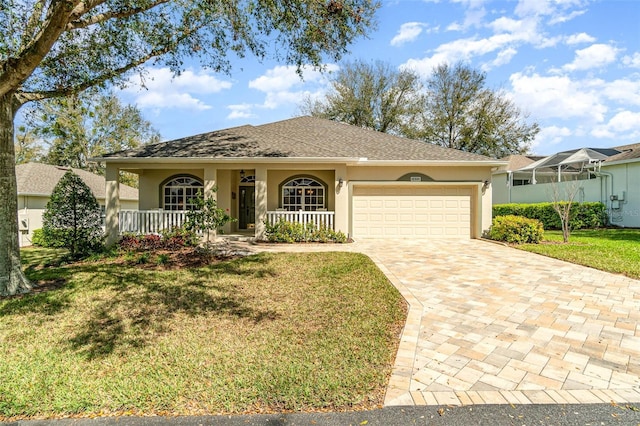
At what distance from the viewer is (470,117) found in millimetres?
27375

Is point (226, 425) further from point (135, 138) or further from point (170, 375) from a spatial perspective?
point (135, 138)

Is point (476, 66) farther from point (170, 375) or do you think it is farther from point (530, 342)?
point (170, 375)

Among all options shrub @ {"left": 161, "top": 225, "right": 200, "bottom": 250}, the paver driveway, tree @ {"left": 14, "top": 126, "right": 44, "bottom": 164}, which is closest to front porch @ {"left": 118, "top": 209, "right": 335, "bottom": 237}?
shrub @ {"left": 161, "top": 225, "right": 200, "bottom": 250}

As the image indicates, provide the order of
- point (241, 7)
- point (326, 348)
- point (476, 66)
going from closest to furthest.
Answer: point (326, 348) < point (241, 7) < point (476, 66)

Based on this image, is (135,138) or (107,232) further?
(135,138)

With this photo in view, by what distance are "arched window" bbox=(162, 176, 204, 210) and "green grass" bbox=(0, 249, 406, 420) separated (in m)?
6.36

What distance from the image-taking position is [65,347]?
371cm

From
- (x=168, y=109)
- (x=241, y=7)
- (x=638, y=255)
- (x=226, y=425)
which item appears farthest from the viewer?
(x=168, y=109)

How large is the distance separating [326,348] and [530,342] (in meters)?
2.39

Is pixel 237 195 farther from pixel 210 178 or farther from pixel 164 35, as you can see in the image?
pixel 164 35

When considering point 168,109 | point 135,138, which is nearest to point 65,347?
point 168,109

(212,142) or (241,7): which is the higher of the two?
(241,7)

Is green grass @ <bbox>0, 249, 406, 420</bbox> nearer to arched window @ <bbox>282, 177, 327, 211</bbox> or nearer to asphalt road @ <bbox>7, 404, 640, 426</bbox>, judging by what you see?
asphalt road @ <bbox>7, 404, 640, 426</bbox>

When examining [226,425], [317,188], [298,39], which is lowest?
[226,425]
